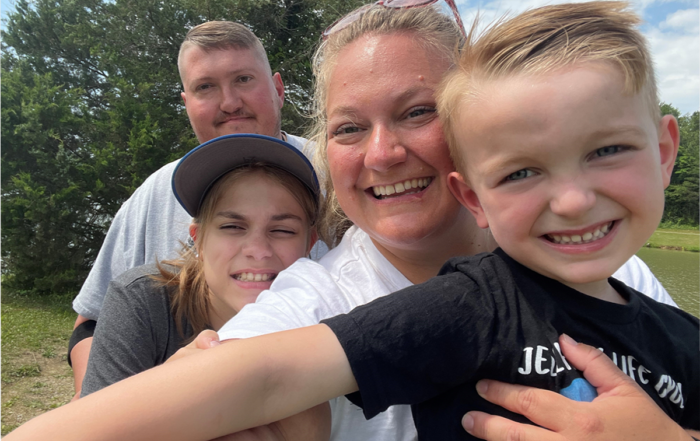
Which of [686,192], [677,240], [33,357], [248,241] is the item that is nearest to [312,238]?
[248,241]

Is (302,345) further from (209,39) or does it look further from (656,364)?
(209,39)

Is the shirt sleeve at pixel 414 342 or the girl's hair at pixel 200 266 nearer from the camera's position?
the shirt sleeve at pixel 414 342

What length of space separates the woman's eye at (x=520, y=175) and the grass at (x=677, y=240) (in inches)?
1134

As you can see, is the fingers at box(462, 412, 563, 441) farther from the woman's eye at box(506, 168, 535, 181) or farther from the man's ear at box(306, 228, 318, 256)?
the man's ear at box(306, 228, 318, 256)

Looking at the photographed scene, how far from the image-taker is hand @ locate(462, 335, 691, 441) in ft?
3.50

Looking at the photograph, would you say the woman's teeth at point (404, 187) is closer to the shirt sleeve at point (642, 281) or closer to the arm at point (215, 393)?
the arm at point (215, 393)

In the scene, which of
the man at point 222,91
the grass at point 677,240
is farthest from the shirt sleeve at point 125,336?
the grass at point 677,240

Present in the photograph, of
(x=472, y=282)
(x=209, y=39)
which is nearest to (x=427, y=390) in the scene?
(x=472, y=282)

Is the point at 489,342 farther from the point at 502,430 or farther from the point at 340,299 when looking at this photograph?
the point at 340,299

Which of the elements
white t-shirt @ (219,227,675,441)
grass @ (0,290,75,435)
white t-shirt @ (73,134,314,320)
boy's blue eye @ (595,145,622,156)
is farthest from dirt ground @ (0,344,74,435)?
boy's blue eye @ (595,145,622,156)

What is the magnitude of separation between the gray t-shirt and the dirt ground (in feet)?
16.4

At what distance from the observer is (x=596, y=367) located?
1085mm

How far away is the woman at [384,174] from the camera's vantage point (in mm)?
1449

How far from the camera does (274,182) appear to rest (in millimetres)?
2088
